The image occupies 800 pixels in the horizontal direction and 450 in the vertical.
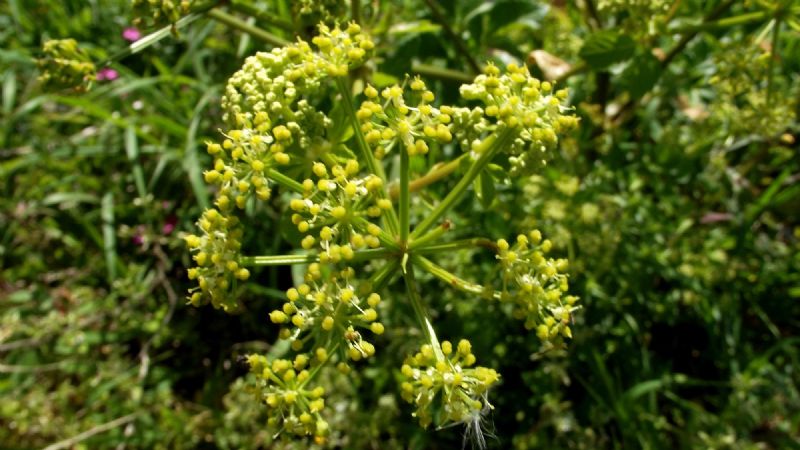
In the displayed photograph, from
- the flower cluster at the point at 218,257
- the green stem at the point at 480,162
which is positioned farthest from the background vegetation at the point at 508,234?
the flower cluster at the point at 218,257

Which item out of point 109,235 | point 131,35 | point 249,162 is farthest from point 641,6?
point 131,35

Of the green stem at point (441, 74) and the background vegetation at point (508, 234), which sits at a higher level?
the green stem at point (441, 74)

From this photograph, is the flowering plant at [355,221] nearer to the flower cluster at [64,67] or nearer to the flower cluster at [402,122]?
the flower cluster at [402,122]

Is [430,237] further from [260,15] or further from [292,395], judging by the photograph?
[260,15]

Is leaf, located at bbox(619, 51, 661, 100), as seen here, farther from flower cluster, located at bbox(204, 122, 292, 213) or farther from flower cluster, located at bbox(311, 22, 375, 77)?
flower cluster, located at bbox(204, 122, 292, 213)

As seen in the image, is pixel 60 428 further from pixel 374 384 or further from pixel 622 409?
pixel 622 409
